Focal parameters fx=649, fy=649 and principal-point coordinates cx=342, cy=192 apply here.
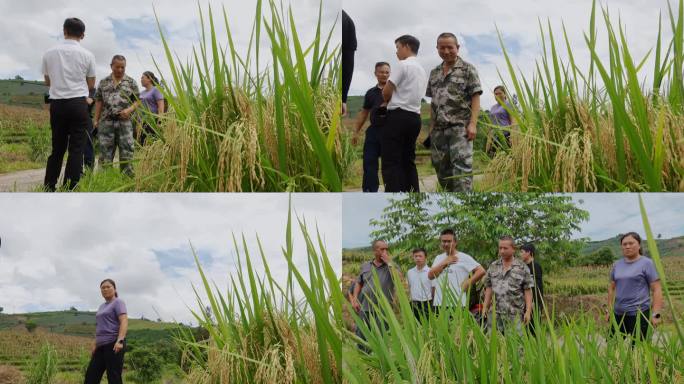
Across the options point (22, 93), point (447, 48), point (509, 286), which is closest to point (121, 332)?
point (22, 93)

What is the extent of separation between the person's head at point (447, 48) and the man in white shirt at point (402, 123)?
5.1 inches

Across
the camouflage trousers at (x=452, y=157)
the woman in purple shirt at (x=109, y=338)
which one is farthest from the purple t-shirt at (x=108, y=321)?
the camouflage trousers at (x=452, y=157)

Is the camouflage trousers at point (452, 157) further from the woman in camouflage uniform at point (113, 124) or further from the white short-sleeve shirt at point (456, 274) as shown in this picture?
the woman in camouflage uniform at point (113, 124)

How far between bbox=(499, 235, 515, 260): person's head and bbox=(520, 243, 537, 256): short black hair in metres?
0.05

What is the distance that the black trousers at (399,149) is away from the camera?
10.6 feet

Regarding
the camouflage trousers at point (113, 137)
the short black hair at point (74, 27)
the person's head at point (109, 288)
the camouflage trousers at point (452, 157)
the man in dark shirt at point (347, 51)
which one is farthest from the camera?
the camouflage trousers at point (113, 137)

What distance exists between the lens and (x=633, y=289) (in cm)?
325

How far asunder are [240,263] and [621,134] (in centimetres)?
190

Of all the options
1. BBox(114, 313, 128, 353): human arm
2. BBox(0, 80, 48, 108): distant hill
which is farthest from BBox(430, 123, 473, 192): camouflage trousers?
BBox(0, 80, 48, 108): distant hill

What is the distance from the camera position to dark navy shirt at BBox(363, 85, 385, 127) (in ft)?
10.4

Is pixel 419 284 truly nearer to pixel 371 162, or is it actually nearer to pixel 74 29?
pixel 371 162

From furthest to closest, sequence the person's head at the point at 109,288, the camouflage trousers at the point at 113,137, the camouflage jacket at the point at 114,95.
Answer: the camouflage trousers at the point at 113,137, the person's head at the point at 109,288, the camouflage jacket at the point at 114,95

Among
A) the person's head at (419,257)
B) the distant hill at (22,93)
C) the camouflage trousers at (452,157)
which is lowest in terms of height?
the person's head at (419,257)

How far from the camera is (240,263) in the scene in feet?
10.8
